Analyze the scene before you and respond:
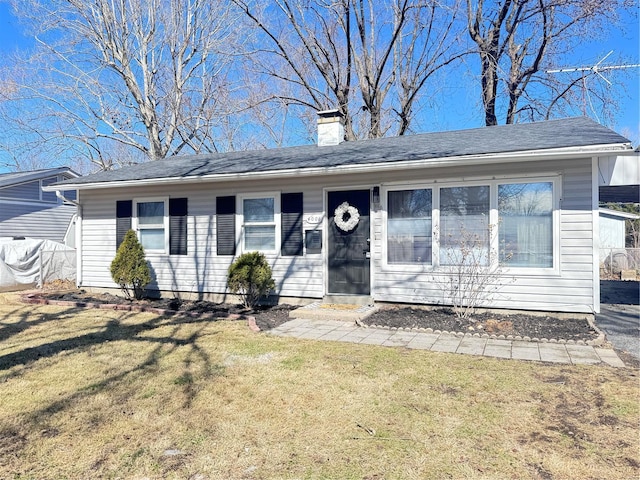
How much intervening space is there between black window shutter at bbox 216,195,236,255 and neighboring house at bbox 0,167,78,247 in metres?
9.62

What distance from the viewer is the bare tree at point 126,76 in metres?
15.9

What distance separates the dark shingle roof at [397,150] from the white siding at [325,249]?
0.32 meters

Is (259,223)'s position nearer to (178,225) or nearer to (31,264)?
(178,225)

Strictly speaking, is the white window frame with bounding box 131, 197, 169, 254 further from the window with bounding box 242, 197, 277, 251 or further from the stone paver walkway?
the stone paver walkway

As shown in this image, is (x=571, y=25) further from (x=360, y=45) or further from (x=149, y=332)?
(x=149, y=332)

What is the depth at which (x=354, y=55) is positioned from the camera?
53.4 feet

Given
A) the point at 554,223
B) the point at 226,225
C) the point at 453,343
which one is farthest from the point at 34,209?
the point at 554,223

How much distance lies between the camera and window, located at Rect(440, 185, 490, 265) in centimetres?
658

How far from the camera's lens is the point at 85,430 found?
2.95 m

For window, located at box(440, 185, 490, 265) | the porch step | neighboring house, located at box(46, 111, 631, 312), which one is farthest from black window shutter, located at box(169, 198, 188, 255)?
window, located at box(440, 185, 490, 265)

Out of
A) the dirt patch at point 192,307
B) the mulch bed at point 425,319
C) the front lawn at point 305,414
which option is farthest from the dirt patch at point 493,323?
the dirt patch at point 192,307

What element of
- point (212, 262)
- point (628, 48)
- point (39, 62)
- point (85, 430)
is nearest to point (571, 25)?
point (628, 48)

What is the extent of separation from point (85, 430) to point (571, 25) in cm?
1643

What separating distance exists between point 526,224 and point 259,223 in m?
4.65
